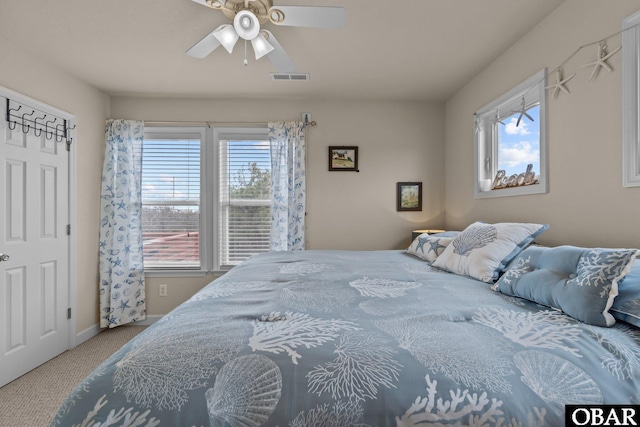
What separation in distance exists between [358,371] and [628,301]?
0.93 metres

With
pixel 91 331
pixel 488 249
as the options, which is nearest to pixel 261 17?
pixel 488 249

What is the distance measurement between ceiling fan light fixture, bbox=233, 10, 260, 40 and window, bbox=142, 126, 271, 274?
1.76 metres

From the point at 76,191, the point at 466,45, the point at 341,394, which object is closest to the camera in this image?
the point at 341,394

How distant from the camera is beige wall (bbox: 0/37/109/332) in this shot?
2570 mm

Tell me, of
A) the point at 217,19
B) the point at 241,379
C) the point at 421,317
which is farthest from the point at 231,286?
the point at 217,19

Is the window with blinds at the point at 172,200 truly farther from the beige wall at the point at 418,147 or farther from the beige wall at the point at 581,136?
A: the beige wall at the point at 581,136

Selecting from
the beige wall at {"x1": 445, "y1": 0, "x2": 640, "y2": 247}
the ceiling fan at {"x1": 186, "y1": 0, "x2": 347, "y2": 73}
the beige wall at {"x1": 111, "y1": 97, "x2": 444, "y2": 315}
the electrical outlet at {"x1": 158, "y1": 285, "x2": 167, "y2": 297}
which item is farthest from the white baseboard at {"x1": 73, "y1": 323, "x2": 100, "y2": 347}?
the beige wall at {"x1": 445, "y1": 0, "x2": 640, "y2": 247}

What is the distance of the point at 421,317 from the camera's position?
1035 mm

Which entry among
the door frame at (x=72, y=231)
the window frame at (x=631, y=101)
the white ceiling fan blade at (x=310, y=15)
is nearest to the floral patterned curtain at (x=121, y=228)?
the door frame at (x=72, y=231)

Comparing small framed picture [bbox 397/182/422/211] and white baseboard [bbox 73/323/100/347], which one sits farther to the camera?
small framed picture [bbox 397/182/422/211]

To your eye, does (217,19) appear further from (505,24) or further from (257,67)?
(505,24)

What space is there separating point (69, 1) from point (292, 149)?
6.74ft

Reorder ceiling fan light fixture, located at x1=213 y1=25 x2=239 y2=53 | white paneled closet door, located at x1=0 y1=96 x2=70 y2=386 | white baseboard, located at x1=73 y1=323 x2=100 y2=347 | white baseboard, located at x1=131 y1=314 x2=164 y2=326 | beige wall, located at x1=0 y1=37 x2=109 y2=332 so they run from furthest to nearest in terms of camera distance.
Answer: white baseboard, located at x1=131 y1=314 x2=164 y2=326 → white baseboard, located at x1=73 y1=323 x2=100 y2=347 → beige wall, located at x1=0 y1=37 x2=109 y2=332 → white paneled closet door, located at x1=0 y1=96 x2=70 y2=386 → ceiling fan light fixture, located at x1=213 y1=25 x2=239 y2=53

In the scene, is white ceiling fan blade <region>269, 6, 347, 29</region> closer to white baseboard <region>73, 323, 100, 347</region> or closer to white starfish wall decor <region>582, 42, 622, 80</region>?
white starfish wall decor <region>582, 42, 622, 80</region>
